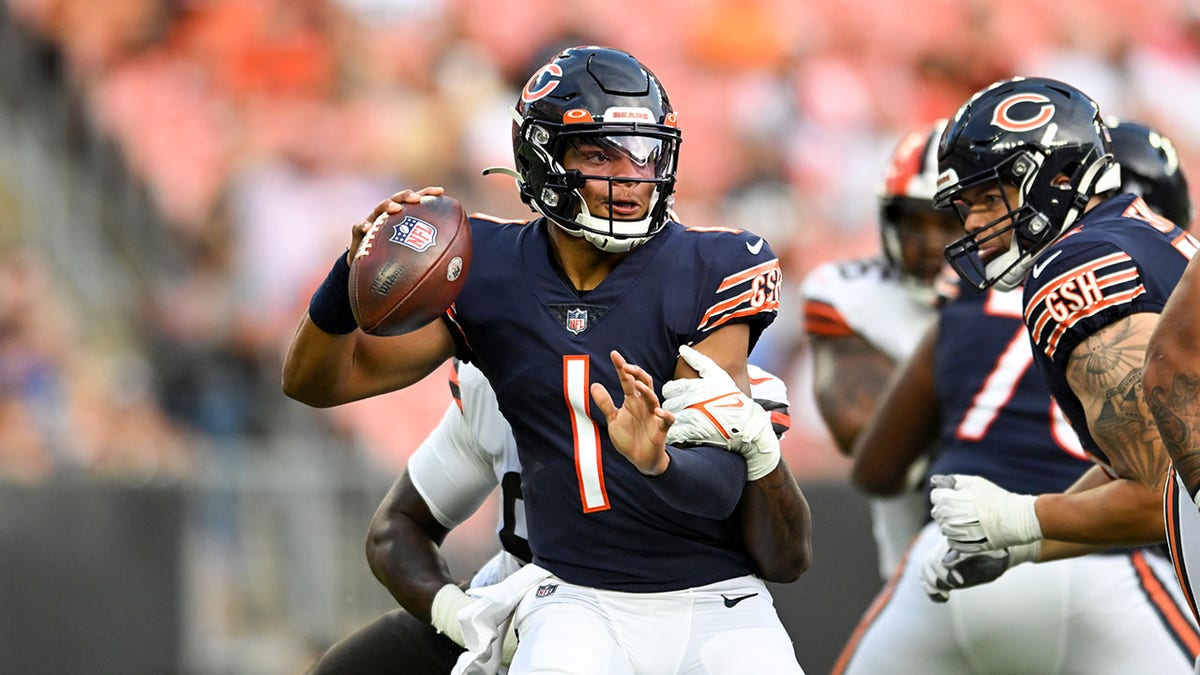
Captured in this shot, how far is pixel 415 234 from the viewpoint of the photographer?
12.0ft

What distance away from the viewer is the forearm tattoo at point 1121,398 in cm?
357

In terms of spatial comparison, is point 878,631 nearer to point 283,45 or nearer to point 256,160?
point 256,160

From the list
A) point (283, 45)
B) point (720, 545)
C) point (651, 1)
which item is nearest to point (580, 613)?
point (720, 545)

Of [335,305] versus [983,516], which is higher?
[335,305]

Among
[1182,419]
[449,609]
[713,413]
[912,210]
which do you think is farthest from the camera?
[912,210]

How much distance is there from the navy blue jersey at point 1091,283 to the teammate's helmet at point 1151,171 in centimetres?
83

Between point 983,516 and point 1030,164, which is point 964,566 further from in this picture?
point 1030,164

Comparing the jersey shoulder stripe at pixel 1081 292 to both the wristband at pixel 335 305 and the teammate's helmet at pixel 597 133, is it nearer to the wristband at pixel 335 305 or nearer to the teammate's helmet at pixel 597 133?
the teammate's helmet at pixel 597 133

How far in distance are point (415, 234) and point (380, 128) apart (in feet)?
21.3

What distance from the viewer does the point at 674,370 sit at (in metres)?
3.76

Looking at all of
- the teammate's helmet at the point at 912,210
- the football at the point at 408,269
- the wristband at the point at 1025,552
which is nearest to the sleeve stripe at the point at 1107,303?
the wristband at the point at 1025,552

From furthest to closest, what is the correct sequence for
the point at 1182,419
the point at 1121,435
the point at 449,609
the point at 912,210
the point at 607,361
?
the point at 912,210
the point at 449,609
the point at 607,361
the point at 1121,435
the point at 1182,419

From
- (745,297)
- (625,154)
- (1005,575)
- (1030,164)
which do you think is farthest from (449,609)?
(1030,164)

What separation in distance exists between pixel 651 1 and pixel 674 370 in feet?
25.8
